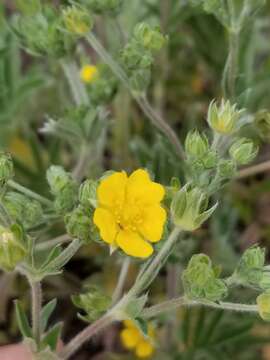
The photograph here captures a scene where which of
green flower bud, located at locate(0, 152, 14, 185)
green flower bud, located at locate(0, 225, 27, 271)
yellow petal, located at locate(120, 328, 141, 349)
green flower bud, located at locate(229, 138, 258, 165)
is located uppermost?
green flower bud, located at locate(0, 152, 14, 185)

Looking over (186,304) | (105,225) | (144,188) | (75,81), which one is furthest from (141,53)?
(186,304)

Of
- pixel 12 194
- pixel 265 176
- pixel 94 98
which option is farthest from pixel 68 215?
pixel 265 176

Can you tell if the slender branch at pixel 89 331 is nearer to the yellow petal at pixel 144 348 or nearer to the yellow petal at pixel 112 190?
the yellow petal at pixel 112 190

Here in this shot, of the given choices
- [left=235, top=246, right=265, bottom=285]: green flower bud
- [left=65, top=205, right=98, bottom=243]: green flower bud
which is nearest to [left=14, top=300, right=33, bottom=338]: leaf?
[left=65, top=205, right=98, bottom=243]: green flower bud

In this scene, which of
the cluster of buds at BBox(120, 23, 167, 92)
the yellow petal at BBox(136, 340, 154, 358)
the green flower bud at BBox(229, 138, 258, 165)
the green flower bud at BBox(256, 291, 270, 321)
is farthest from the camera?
the yellow petal at BBox(136, 340, 154, 358)

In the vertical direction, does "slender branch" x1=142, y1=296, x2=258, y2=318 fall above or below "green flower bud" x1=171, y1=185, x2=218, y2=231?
below

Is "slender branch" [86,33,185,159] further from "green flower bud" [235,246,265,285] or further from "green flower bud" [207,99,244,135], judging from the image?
"green flower bud" [235,246,265,285]

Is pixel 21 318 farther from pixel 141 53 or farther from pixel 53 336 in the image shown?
pixel 141 53
